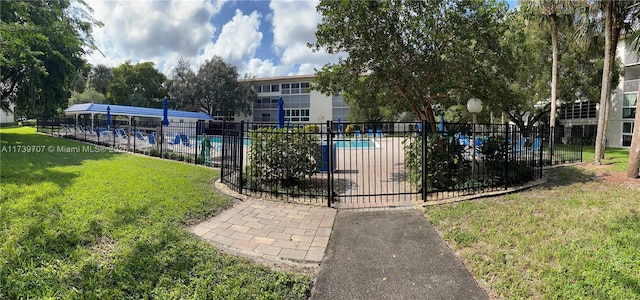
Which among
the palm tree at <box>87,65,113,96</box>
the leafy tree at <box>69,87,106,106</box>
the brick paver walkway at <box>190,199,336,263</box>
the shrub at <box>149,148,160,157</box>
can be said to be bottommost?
the brick paver walkway at <box>190,199,336,263</box>

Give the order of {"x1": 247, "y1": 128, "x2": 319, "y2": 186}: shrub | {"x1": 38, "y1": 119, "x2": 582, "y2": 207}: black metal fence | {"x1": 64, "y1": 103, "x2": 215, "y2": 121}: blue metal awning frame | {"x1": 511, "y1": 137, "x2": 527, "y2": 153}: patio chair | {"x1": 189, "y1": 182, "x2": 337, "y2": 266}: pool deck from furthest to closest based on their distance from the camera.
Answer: {"x1": 64, "y1": 103, "x2": 215, "y2": 121}: blue metal awning frame < {"x1": 511, "y1": 137, "x2": 527, "y2": 153}: patio chair < {"x1": 247, "y1": 128, "x2": 319, "y2": 186}: shrub < {"x1": 38, "y1": 119, "x2": 582, "y2": 207}: black metal fence < {"x1": 189, "y1": 182, "x2": 337, "y2": 266}: pool deck

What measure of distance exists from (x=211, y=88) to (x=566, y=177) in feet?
139

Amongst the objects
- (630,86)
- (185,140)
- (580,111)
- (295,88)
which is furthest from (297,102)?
(630,86)

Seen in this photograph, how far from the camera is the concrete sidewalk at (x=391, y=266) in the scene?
303cm

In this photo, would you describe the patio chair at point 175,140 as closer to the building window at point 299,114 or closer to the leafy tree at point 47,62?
the leafy tree at point 47,62

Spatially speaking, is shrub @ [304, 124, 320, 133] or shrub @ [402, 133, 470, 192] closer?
shrub @ [304, 124, 320, 133]

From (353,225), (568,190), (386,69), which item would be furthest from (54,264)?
(568,190)

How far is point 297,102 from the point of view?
47719mm

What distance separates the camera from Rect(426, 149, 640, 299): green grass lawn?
2975 millimetres

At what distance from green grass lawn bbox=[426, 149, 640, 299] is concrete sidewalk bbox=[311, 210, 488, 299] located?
0.80 feet

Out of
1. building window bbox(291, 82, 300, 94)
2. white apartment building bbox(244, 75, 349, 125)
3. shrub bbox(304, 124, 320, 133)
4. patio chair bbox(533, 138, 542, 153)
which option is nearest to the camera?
shrub bbox(304, 124, 320, 133)

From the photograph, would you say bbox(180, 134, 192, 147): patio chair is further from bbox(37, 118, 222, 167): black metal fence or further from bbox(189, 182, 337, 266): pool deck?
bbox(189, 182, 337, 266): pool deck

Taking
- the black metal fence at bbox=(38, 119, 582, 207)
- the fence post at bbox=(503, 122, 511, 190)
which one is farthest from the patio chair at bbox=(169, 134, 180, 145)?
the fence post at bbox=(503, 122, 511, 190)

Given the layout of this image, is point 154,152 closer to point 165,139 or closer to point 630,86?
point 165,139
